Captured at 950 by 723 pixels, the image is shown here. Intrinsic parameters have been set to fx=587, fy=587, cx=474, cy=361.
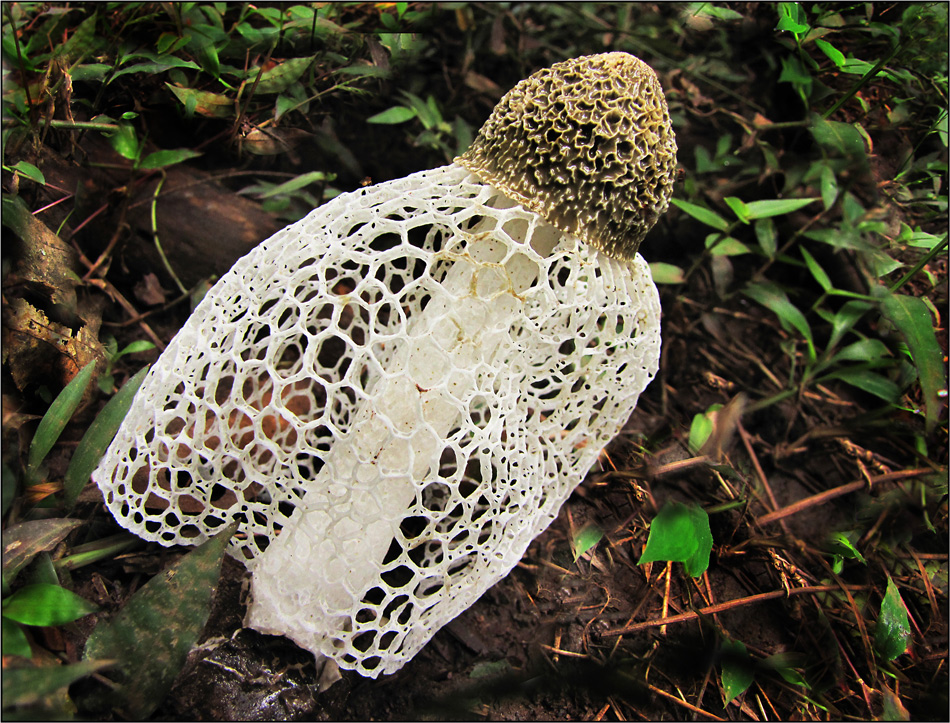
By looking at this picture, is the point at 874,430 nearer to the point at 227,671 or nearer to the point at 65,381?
the point at 227,671

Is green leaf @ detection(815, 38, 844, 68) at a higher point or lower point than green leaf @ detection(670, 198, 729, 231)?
higher

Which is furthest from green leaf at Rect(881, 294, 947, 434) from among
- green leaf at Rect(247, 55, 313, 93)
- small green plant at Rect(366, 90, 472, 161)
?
green leaf at Rect(247, 55, 313, 93)

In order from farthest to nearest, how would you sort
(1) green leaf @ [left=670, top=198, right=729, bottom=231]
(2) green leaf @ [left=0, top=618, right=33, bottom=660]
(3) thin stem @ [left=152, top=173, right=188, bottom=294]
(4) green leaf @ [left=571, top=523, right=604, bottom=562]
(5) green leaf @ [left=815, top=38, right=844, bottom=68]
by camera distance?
(1) green leaf @ [left=670, top=198, right=729, bottom=231] < (5) green leaf @ [left=815, top=38, right=844, bottom=68] < (3) thin stem @ [left=152, top=173, right=188, bottom=294] < (4) green leaf @ [left=571, top=523, right=604, bottom=562] < (2) green leaf @ [left=0, top=618, right=33, bottom=660]

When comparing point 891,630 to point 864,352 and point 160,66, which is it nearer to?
point 864,352

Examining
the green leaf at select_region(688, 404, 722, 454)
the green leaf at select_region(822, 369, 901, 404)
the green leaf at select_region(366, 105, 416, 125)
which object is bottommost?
the green leaf at select_region(822, 369, 901, 404)

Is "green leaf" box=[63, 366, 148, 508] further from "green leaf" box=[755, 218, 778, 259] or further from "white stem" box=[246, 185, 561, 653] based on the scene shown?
"green leaf" box=[755, 218, 778, 259]

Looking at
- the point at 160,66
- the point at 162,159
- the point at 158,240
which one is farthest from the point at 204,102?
the point at 158,240

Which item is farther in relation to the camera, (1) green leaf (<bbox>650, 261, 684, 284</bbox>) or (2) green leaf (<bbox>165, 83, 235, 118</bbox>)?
(1) green leaf (<bbox>650, 261, 684, 284</bbox>)
